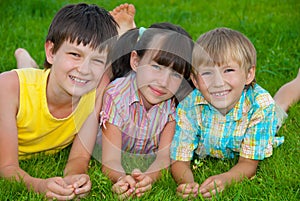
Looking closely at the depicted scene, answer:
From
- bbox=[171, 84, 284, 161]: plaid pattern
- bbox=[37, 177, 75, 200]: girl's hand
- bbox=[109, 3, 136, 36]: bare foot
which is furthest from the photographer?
bbox=[109, 3, 136, 36]: bare foot

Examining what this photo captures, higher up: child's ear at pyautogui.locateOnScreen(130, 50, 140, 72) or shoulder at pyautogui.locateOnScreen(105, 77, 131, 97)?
child's ear at pyautogui.locateOnScreen(130, 50, 140, 72)

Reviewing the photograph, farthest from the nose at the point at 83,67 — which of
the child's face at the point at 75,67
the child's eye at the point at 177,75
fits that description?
the child's eye at the point at 177,75

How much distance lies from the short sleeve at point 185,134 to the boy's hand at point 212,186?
267mm

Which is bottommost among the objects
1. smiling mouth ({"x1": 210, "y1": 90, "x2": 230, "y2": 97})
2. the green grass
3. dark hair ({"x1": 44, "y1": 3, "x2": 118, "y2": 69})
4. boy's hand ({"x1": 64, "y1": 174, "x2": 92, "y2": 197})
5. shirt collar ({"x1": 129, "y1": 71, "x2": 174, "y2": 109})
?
the green grass

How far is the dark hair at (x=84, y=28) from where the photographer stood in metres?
2.72

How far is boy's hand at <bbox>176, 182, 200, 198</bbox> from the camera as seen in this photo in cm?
248

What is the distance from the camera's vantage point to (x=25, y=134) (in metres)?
2.85

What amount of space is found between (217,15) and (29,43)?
2.12m

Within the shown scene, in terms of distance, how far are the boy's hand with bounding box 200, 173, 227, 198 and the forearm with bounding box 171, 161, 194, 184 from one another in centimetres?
10

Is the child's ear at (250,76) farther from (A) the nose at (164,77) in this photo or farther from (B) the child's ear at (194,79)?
(A) the nose at (164,77)

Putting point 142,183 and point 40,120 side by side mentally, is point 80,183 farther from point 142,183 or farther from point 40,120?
point 40,120

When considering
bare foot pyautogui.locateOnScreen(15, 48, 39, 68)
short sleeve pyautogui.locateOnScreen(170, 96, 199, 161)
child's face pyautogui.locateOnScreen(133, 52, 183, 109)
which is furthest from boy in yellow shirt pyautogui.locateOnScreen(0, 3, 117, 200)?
bare foot pyautogui.locateOnScreen(15, 48, 39, 68)

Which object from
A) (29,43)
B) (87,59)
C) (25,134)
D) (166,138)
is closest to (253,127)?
(166,138)

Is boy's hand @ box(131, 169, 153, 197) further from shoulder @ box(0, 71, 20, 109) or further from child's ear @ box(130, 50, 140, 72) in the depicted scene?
shoulder @ box(0, 71, 20, 109)
